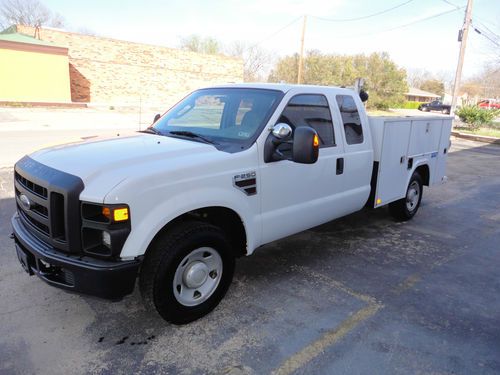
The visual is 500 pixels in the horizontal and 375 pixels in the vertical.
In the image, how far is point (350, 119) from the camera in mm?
4543

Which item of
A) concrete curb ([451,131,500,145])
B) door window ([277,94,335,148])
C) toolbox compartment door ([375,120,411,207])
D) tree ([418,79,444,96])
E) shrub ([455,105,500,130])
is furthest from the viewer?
tree ([418,79,444,96])

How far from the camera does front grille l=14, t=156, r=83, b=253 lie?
2.60 metres

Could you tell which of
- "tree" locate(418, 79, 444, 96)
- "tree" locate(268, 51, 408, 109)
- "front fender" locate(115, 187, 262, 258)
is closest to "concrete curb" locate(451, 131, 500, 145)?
"front fender" locate(115, 187, 262, 258)

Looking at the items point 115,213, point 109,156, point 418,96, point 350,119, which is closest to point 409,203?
point 350,119

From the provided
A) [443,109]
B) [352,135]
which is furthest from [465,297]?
[443,109]

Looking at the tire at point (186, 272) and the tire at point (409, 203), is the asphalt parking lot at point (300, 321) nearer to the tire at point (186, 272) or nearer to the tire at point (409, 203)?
the tire at point (186, 272)

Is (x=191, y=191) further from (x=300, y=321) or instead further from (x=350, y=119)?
(x=350, y=119)

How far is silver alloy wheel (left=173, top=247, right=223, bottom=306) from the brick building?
30977 mm

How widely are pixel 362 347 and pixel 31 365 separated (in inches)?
91.8

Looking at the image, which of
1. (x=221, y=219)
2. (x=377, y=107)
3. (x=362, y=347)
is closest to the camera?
(x=362, y=347)

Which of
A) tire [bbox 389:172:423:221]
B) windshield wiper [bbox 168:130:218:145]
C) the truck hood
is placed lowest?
tire [bbox 389:172:423:221]

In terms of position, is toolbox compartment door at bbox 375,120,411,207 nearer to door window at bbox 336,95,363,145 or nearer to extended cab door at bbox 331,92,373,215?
extended cab door at bbox 331,92,373,215

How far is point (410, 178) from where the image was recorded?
225 inches

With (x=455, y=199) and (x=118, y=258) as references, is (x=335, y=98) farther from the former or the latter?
(x=455, y=199)
